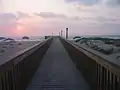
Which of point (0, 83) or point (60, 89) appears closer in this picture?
point (0, 83)

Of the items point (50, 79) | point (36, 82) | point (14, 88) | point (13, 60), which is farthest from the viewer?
point (50, 79)

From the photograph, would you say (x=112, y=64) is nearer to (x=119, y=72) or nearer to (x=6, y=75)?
(x=119, y=72)

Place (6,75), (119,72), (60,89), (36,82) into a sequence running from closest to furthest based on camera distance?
(119,72)
(6,75)
(60,89)
(36,82)

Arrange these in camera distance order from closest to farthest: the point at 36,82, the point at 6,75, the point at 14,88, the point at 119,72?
the point at 119,72 → the point at 6,75 → the point at 14,88 → the point at 36,82

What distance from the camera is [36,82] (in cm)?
1084

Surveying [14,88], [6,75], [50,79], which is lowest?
[50,79]

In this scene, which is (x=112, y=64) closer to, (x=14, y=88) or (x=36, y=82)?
(x=14, y=88)

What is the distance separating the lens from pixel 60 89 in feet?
31.3

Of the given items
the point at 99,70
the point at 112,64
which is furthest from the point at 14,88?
the point at 112,64

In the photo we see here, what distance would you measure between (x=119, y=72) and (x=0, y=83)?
2215 millimetres

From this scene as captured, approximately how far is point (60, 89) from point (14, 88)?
3.12m

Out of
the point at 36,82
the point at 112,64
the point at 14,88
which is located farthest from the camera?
the point at 36,82

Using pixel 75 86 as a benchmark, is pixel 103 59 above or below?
above

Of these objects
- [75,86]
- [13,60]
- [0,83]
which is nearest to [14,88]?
[13,60]
